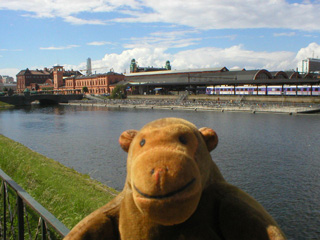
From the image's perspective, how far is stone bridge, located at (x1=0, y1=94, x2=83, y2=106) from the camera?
7400 centimetres

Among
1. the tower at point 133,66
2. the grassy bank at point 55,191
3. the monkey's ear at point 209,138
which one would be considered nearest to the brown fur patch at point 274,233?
the monkey's ear at point 209,138

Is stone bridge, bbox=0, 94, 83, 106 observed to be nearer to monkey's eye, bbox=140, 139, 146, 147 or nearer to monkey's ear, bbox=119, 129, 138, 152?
monkey's ear, bbox=119, 129, 138, 152

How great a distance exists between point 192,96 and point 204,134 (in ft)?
215

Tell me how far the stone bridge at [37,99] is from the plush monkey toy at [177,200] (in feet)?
257

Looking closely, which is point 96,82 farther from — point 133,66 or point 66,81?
point 133,66

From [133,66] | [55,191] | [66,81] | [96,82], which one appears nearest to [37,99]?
[96,82]

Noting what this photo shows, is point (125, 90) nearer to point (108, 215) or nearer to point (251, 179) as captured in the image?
point (251, 179)

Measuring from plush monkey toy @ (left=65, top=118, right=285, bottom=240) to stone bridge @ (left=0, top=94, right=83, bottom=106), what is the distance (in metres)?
78.2

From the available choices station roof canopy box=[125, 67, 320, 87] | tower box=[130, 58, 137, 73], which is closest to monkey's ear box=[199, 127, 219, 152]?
station roof canopy box=[125, 67, 320, 87]

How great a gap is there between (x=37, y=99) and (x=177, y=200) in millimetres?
82193

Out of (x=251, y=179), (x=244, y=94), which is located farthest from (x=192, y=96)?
(x=251, y=179)

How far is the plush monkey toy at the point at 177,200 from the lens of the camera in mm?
1845

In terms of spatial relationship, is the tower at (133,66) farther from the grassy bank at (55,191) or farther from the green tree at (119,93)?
the grassy bank at (55,191)

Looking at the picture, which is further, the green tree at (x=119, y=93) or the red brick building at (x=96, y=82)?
the red brick building at (x=96, y=82)
